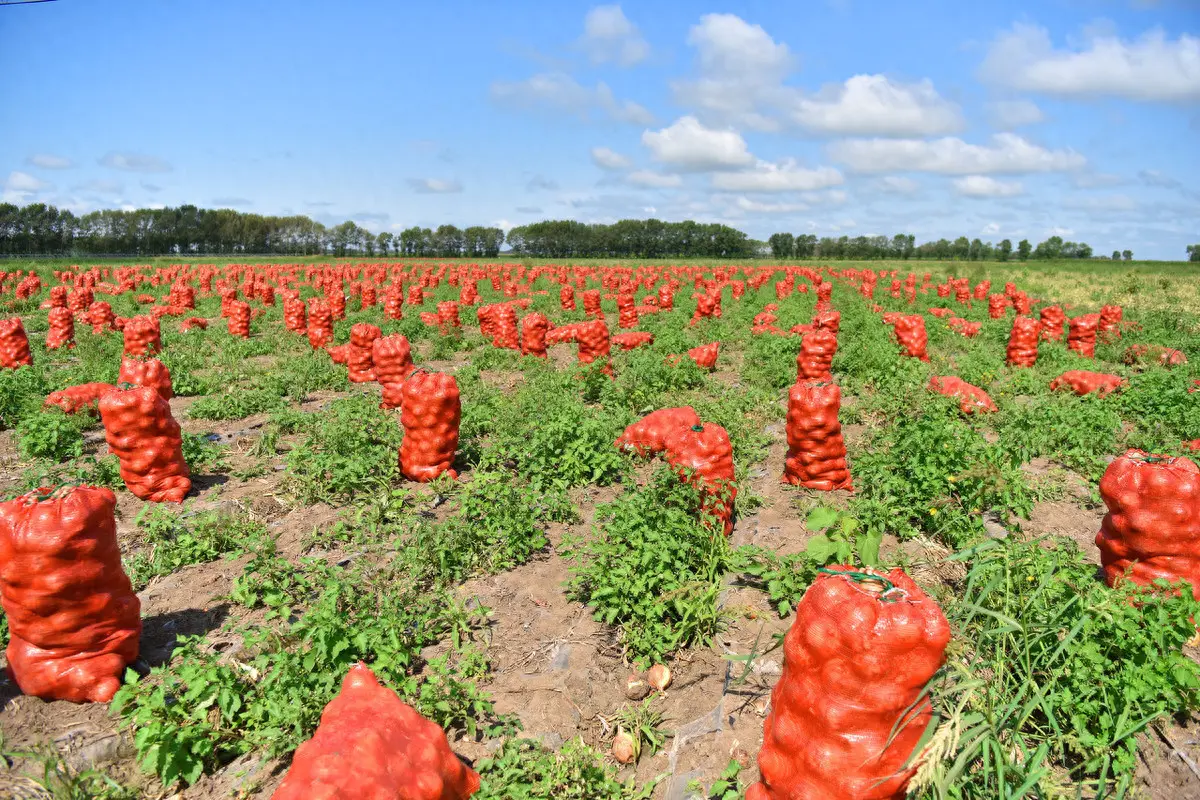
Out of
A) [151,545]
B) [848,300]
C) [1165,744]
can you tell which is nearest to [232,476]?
[151,545]

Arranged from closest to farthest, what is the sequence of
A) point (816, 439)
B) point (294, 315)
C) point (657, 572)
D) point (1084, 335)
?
point (657, 572) → point (816, 439) → point (1084, 335) → point (294, 315)

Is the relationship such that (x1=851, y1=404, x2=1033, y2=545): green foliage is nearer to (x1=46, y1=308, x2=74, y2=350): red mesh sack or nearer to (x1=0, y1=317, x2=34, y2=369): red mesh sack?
(x1=0, y1=317, x2=34, y2=369): red mesh sack

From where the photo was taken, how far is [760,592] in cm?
508

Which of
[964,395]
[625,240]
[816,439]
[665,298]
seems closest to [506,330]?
[665,298]

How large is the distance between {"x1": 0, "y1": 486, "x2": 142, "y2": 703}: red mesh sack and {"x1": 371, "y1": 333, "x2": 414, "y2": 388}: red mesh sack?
19.2ft

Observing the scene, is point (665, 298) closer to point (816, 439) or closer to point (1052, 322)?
point (1052, 322)

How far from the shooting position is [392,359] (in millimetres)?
9984

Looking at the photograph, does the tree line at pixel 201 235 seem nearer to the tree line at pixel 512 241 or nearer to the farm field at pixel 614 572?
the tree line at pixel 512 241

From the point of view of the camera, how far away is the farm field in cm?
350

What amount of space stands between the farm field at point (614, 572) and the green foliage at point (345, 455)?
0.13ft

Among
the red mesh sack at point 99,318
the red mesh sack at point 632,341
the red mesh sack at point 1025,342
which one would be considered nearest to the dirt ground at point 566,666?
the red mesh sack at point 1025,342

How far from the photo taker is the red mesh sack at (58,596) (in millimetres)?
4023

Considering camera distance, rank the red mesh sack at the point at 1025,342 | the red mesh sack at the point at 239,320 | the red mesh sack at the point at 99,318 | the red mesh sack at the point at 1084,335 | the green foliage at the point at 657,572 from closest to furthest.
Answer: the green foliage at the point at 657,572
the red mesh sack at the point at 1025,342
the red mesh sack at the point at 1084,335
the red mesh sack at the point at 99,318
the red mesh sack at the point at 239,320

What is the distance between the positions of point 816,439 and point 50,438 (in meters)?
8.70
